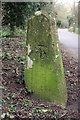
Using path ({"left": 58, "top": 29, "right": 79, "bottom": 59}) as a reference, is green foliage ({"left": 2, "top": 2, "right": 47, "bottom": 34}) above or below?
above

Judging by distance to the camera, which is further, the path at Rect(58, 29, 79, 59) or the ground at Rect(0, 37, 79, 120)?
the path at Rect(58, 29, 79, 59)

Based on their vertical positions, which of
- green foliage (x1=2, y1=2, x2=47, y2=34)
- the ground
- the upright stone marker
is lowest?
the ground

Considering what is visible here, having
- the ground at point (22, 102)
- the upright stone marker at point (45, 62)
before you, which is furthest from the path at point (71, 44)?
the upright stone marker at point (45, 62)

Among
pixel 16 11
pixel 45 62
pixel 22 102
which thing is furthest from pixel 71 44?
pixel 22 102

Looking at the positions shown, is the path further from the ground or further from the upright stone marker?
the upright stone marker

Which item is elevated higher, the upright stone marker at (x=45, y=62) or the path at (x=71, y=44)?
the upright stone marker at (x=45, y=62)

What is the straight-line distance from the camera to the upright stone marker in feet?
16.5

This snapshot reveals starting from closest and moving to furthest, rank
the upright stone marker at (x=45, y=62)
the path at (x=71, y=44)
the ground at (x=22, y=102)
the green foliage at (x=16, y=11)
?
the ground at (x=22, y=102) → the upright stone marker at (x=45, y=62) → the green foliage at (x=16, y=11) → the path at (x=71, y=44)

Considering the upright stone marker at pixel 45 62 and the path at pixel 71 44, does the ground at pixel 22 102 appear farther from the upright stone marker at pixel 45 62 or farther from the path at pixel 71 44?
the path at pixel 71 44

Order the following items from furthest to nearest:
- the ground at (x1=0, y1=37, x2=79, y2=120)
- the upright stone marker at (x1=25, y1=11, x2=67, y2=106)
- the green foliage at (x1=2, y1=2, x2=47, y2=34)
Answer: the green foliage at (x1=2, y1=2, x2=47, y2=34) → the upright stone marker at (x1=25, y1=11, x2=67, y2=106) → the ground at (x1=0, y1=37, x2=79, y2=120)

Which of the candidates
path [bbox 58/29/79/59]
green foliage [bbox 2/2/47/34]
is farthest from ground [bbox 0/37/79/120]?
green foliage [bbox 2/2/47/34]

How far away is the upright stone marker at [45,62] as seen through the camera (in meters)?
5.04

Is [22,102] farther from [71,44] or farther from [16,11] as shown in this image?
[71,44]

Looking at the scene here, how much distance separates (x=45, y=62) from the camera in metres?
5.09
